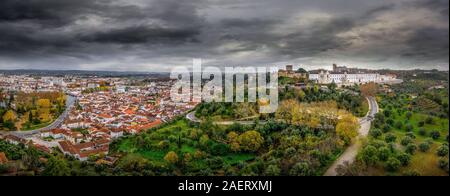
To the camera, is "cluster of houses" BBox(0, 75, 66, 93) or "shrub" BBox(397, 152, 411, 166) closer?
"shrub" BBox(397, 152, 411, 166)

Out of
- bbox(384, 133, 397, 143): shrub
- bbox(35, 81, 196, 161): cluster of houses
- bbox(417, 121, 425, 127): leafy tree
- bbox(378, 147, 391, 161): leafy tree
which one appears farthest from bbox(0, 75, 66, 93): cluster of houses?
bbox(378, 147, 391, 161): leafy tree

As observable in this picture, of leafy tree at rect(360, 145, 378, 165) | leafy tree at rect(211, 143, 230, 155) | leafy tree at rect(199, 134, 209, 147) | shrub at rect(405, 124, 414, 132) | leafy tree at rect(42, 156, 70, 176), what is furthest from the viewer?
leafy tree at rect(199, 134, 209, 147)

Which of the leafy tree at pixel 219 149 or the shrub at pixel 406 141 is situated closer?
the shrub at pixel 406 141

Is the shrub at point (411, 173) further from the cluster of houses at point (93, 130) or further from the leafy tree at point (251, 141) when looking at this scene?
the cluster of houses at point (93, 130)

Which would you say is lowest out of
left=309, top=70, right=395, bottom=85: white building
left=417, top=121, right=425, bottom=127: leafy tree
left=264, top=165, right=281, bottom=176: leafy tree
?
left=264, top=165, right=281, bottom=176: leafy tree

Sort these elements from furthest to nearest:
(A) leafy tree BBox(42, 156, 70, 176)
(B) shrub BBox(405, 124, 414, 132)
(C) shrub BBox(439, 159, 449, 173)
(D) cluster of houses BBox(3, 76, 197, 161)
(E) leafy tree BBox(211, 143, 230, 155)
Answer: (D) cluster of houses BBox(3, 76, 197, 161) → (E) leafy tree BBox(211, 143, 230, 155) → (B) shrub BBox(405, 124, 414, 132) → (A) leafy tree BBox(42, 156, 70, 176) → (C) shrub BBox(439, 159, 449, 173)

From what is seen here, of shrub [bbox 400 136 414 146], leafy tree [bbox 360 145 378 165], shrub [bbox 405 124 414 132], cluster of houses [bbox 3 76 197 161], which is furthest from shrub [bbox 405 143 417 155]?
cluster of houses [bbox 3 76 197 161]

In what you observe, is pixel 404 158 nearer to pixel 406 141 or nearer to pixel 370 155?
pixel 370 155

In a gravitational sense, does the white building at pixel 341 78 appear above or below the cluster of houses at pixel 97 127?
above

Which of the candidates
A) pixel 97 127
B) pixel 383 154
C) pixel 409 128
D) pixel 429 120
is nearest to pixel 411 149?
pixel 383 154

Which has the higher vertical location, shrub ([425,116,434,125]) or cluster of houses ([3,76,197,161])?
shrub ([425,116,434,125])

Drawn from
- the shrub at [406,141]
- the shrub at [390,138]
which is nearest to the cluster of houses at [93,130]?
the shrub at [390,138]

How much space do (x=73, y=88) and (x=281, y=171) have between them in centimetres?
3842

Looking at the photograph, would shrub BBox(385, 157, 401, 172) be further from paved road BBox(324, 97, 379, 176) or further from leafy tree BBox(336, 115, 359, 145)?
leafy tree BBox(336, 115, 359, 145)
